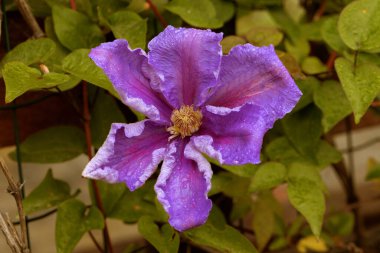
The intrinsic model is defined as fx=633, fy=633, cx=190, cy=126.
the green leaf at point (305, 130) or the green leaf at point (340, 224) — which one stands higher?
the green leaf at point (305, 130)

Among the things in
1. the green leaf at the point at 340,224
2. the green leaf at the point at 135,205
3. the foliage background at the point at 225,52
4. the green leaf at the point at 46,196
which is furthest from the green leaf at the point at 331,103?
the green leaf at the point at 340,224

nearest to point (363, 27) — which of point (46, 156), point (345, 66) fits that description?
point (345, 66)

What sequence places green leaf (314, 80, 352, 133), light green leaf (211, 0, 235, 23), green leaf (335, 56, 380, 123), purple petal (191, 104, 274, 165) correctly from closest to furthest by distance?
1. purple petal (191, 104, 274, 165)
2. green leaf (335, 56, 380, 123)
3. green leaf (314, 80, 352, 133)
4. light green leaf (211, 0, 235, 23)

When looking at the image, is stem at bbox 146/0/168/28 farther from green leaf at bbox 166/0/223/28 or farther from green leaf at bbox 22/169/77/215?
green leaf at bbox 22/169/77/215

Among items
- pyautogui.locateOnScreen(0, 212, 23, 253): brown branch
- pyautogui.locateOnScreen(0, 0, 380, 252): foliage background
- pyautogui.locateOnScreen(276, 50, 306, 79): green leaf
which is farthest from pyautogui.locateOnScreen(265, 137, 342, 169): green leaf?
pyautogui.locateOnScreen(0, 212, 23, 253): brown branch

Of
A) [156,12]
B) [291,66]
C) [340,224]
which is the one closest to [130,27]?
[156,12]

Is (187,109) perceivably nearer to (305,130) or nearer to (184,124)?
(184,124)

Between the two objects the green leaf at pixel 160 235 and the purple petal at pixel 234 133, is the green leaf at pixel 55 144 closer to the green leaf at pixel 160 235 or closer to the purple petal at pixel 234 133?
the green leaf at pixel 160 235
